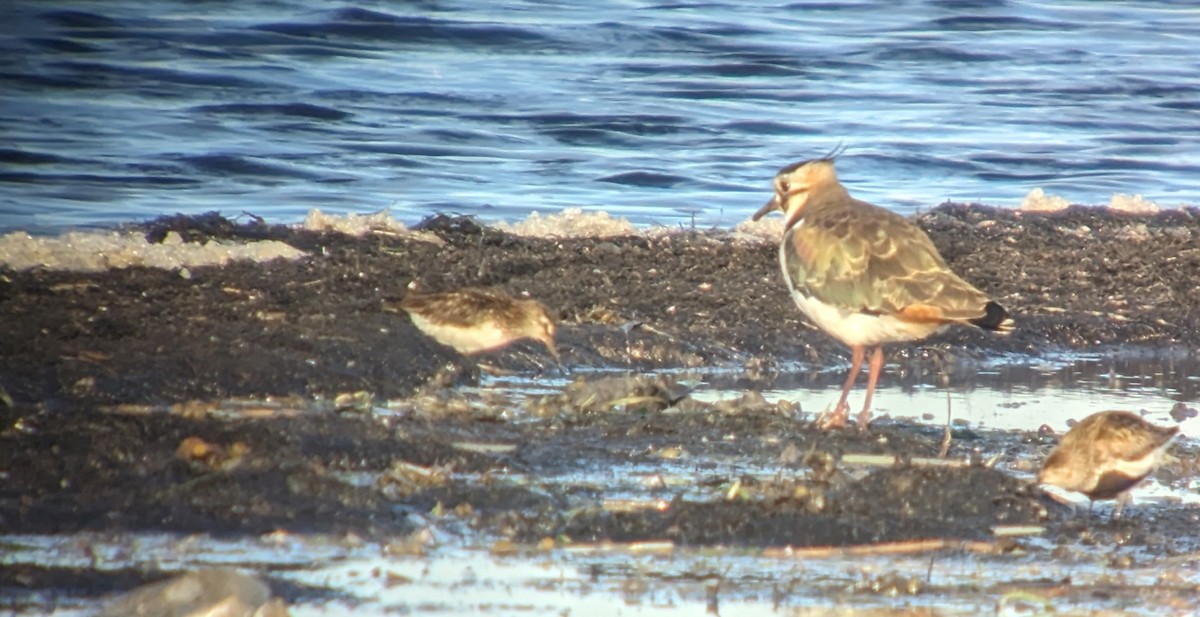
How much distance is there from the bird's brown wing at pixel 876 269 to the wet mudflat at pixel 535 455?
0.53m

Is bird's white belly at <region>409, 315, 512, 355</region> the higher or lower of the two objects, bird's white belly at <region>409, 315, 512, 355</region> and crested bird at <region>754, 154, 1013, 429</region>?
the lower

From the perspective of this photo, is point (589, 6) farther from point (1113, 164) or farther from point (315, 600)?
point (315, 600)

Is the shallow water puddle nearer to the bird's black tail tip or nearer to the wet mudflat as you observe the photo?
the wet mudflat

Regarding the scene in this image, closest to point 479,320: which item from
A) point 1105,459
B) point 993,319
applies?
point 993,319

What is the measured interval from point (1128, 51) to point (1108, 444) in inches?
724

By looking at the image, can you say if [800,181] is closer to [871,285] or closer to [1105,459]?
[871,285]

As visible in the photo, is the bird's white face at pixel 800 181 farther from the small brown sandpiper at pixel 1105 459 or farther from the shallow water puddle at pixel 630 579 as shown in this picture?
the shallow water puddle at pixel 630 579

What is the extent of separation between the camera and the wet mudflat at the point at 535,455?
4.93 meters

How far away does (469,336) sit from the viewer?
8.14 m

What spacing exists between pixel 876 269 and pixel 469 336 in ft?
6.27

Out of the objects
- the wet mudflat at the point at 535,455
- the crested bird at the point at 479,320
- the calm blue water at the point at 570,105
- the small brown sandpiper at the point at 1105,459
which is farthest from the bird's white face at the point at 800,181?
the calm blue water at the point at 570,105

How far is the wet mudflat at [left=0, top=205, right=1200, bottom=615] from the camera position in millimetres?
4934

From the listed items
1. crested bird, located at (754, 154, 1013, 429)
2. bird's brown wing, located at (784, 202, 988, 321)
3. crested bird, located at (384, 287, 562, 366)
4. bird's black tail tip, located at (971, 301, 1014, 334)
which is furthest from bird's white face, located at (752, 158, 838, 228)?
bird's black tail tip, located at (971, 301, 1014, 334)

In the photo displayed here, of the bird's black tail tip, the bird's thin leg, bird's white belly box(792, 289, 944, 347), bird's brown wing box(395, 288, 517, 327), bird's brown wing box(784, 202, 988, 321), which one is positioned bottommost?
the bird's thin leg
